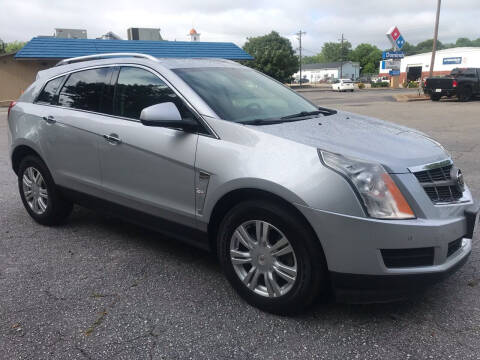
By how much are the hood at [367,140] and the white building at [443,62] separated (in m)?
51.3

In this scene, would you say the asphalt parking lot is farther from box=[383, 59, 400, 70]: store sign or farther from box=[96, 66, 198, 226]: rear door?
box=[383, 59, 400, 70]: store sign

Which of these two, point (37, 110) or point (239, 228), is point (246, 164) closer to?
point (239, 228)

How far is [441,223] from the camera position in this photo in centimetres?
258

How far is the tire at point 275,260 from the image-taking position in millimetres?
2652

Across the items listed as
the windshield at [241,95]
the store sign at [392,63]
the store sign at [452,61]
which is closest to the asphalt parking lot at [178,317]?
the windshield at [241,95]

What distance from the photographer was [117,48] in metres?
30.1

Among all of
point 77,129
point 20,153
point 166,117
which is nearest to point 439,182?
point 166,117

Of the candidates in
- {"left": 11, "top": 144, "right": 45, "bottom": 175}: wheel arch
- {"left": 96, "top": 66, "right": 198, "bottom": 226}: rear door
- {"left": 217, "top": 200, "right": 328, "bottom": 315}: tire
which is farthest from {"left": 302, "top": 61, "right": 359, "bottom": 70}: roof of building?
{"left": 217, "top": 200, "right": 328, "bottom": 315}: tire

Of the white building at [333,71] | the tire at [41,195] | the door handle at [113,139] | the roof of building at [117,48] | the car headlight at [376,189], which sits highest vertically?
the roof of building at [117,48]

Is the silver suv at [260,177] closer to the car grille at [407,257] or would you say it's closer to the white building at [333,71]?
the car grille at [407,257]

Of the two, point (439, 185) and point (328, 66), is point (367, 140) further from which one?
point (328, 66)

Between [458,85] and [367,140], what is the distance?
24.0 metres

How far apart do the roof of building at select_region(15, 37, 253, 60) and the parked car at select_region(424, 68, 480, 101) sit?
45.8ft

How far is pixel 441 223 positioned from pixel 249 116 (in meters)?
1.51
